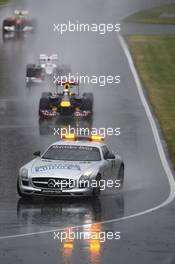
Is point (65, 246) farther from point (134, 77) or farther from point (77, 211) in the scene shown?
point (134, 77)

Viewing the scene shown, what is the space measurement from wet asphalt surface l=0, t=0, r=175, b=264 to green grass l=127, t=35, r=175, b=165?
25.1 inches

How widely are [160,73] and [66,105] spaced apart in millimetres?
12776

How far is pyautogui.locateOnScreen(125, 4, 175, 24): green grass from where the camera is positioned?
7069 cm

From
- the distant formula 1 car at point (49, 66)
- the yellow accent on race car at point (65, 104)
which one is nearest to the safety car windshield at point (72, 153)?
the yellow accent on race car at point (65, 104)

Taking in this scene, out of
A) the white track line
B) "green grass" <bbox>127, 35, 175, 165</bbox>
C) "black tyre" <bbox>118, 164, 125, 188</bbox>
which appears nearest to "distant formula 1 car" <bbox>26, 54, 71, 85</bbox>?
the white track line

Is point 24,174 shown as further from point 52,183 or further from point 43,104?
point 43,104

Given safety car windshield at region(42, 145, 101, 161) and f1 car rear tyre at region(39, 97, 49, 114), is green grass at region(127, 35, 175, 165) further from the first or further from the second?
safety car windshield at region(42, 145, 101, 161)

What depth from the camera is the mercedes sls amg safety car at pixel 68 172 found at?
25672mm

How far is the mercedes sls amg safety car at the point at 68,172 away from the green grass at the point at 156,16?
4341 cm

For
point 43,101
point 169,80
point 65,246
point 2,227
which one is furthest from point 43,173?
point 169,80

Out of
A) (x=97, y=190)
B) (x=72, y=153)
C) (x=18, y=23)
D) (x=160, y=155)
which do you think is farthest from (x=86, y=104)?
(x=18, y=23)

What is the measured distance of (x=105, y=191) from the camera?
2695cm

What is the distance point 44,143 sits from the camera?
34.4 meters

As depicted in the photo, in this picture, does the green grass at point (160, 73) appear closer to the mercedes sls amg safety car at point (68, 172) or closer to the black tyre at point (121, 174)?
the black tyre at point (121, 174)
